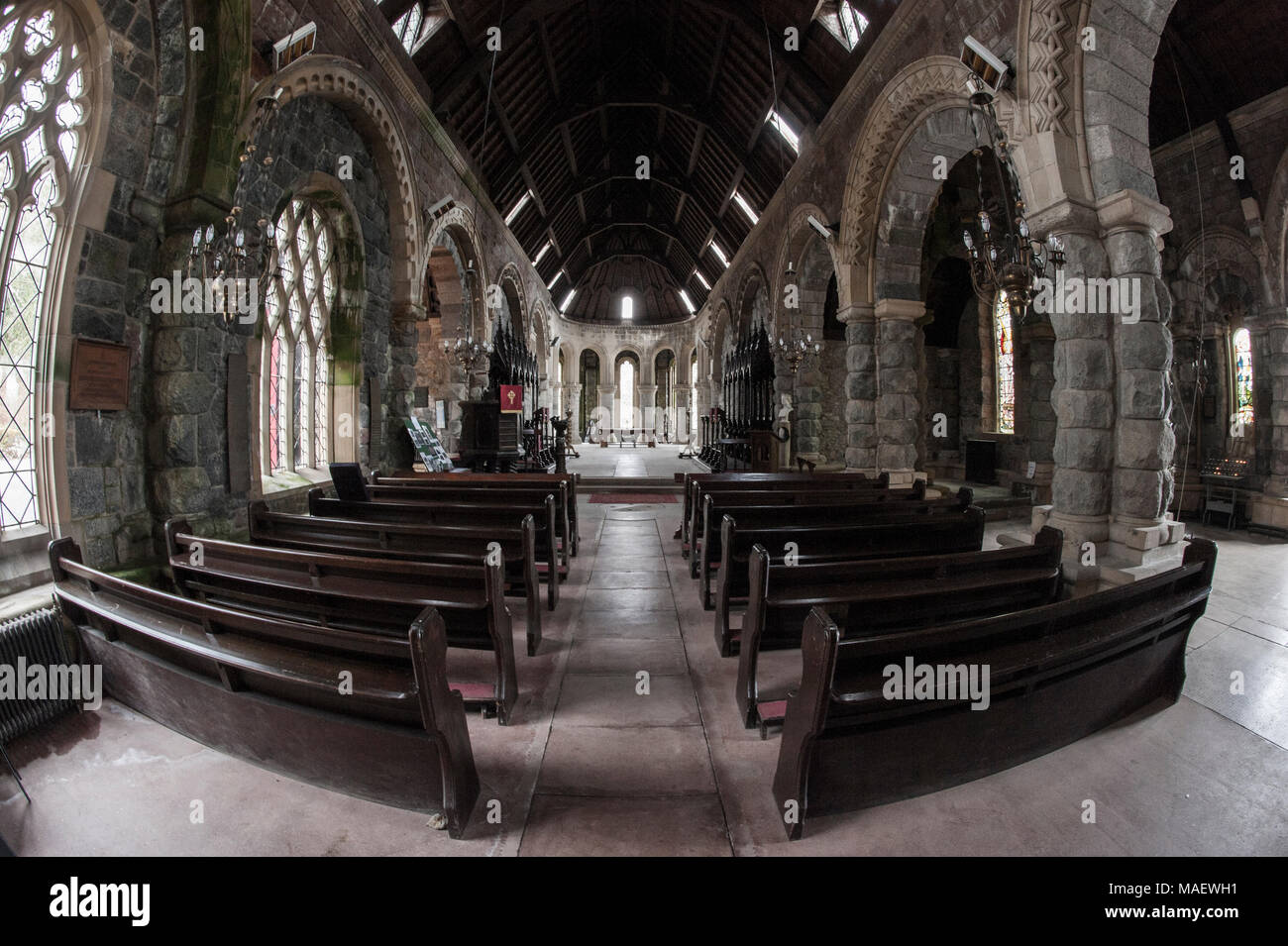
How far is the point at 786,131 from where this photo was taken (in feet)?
31.7

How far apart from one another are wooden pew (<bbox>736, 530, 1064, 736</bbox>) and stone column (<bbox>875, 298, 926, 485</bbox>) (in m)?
4.49

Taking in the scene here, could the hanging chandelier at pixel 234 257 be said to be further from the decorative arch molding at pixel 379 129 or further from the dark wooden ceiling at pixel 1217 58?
the dark wooden ceiling at pixel 1217 58

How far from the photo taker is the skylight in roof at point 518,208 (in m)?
13.5

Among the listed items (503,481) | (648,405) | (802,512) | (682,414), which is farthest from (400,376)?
(648,405)

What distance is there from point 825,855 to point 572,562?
3.74m

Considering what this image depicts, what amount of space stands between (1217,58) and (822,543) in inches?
347

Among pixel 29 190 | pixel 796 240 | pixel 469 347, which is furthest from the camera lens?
pixel 796 240

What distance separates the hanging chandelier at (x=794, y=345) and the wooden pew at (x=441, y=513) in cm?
655

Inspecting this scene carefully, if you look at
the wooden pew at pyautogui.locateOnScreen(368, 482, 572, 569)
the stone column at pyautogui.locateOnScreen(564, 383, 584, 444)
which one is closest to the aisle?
the wooden pew at pyautogui.locateOnScreen(368, 482, 572, 569)

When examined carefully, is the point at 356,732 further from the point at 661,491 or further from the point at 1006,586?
the point at 661,491

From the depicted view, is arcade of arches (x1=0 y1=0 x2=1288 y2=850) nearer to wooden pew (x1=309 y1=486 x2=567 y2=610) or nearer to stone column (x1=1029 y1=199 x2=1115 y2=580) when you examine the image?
stone column (x1=1029 y1=199 x2=1115 y2=580)

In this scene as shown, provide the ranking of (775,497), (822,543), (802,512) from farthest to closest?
(775,497) < (802,512) < (822,543)

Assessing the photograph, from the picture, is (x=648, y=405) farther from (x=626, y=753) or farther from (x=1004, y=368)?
(x=626, y=753)

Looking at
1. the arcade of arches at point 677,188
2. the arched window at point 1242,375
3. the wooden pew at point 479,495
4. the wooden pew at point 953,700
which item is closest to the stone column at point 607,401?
the arcade of arches at point 677,188
